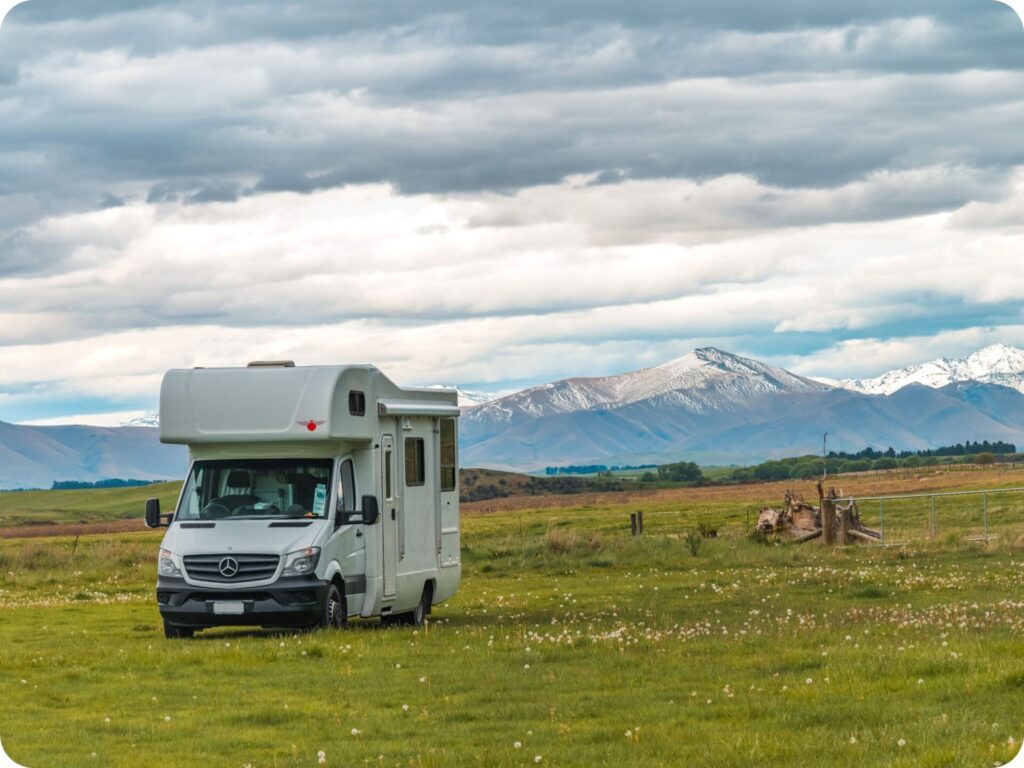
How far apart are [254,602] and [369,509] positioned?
7.12 ft

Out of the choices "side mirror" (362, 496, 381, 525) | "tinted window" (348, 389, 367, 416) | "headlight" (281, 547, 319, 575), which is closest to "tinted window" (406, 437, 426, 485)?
"tinted window" (348, 389, 367, 416)

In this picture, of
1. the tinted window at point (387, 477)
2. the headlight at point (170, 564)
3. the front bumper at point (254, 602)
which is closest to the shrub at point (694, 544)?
the tinted window at point (387, 477)

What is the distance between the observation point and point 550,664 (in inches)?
671

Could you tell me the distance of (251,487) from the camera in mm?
21625

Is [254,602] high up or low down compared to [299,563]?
down

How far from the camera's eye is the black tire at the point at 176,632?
840 inches

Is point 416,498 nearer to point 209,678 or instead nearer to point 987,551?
point 209,678

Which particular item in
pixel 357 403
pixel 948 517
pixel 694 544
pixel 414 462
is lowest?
pixel 948 517

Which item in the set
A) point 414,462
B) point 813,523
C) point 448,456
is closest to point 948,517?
point 813,523

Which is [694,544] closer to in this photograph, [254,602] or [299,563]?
[299,563]

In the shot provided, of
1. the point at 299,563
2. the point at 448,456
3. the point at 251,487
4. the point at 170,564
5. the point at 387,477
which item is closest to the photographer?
the point at 299,563

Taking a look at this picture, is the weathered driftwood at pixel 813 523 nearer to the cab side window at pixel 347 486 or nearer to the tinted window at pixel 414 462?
the tinted window at pixel 414 462

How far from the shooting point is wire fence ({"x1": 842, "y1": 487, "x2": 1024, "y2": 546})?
4319cm

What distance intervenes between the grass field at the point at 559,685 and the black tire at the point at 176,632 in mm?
240
